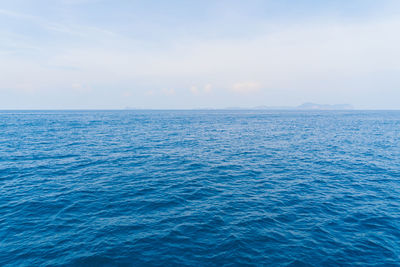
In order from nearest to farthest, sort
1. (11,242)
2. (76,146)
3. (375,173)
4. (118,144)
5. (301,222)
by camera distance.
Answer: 1. (11,242)
2. (301,222)
3. (375,173)
4. (76,146)
5. (118,144)

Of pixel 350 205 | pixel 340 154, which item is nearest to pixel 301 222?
pixel 350 205

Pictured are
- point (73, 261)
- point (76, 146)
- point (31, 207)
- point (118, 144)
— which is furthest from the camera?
point (118, 144)

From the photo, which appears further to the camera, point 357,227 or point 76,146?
point 76,146

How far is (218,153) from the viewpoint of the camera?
1688 inches

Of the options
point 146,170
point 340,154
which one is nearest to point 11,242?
point 146,170

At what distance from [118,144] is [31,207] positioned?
3095 centimetres

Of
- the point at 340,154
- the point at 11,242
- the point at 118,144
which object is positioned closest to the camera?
the point at 11,242

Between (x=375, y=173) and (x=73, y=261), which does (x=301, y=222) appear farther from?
(x=375, y=173)

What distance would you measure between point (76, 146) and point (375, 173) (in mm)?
59224

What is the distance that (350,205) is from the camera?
66.5 ft

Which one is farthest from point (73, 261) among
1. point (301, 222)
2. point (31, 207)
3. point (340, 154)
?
point (340, 154)

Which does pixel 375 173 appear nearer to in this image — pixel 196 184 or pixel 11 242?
pixel 196 184

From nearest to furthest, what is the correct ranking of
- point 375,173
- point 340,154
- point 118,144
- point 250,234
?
point 250,234, point 375,173, point 340,154, point 118,144

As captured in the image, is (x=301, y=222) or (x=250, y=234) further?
(x=301, y=222)
